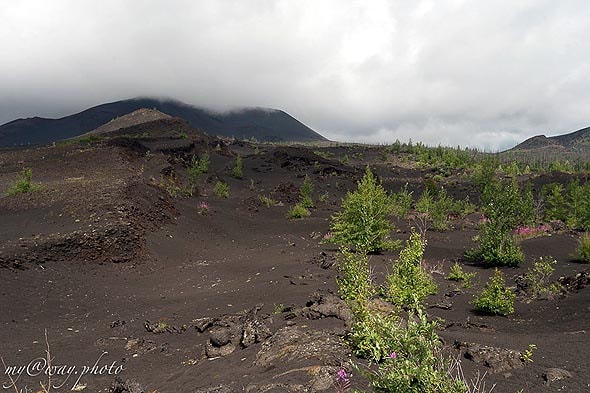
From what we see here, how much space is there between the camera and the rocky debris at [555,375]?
4.89 m

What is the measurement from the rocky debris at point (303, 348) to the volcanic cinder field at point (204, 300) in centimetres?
3

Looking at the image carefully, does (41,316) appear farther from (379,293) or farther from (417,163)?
(417,163)

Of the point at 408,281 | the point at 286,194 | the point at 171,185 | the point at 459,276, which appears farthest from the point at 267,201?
the point at 408,281

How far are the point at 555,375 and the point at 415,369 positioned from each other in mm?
3011

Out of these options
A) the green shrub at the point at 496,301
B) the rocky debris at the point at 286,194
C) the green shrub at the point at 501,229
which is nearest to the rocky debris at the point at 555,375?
the green shrub at the point at 496,301

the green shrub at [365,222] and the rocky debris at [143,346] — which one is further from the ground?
the green shrub at [365,222]

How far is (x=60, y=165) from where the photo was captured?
31.1 metres

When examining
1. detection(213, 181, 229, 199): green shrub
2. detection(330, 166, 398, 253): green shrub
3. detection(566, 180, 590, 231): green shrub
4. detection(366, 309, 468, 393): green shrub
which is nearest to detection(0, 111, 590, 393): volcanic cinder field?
detection(330, 166, 398, 253): green shrub

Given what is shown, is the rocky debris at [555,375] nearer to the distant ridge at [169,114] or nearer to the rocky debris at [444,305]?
the rocky debris at [444,305]

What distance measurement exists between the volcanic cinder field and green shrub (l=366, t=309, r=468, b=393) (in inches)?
49.5

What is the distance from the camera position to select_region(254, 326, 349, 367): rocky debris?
5605 millimetres

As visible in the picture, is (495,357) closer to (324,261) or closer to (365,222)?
(324,261)

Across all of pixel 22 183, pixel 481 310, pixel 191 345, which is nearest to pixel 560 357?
pixel 481 310

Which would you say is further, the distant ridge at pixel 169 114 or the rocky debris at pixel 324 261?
the distant ridge at pixel 169 114
